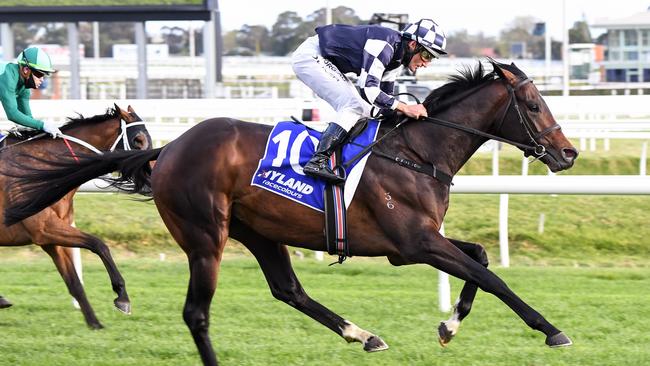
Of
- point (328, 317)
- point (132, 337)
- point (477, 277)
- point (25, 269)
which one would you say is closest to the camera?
point (477, 277)

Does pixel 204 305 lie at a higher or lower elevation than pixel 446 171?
lower

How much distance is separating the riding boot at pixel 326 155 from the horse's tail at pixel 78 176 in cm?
88

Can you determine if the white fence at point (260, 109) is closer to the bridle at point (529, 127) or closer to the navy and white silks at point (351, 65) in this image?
the navy and white silks at point (351, 65)

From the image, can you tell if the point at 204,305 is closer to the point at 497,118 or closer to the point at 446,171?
the point at 446,171

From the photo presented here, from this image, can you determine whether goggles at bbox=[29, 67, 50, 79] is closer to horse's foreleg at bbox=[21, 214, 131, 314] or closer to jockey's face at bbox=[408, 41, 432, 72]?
horse's foreleg at bbox=[21, 214, 131, 314]

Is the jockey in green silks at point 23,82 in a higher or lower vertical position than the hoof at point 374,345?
higher

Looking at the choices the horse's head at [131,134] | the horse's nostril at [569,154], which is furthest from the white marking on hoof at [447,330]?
the horse's head at [131,134]

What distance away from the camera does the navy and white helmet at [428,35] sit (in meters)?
4.93

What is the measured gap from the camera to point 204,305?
4973mm

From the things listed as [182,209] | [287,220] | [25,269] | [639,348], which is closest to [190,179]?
[182,209]

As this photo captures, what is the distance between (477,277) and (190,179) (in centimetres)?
143

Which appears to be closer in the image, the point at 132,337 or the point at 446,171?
the point at 446,171

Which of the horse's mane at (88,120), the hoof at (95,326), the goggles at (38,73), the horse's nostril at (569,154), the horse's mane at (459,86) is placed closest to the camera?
the horse's nostril at (569,154)

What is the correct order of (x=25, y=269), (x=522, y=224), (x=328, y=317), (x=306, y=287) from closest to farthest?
(x=328, y=317) < (x=306, y=287) < (x=25, y=269) < (x=522, y=224)
